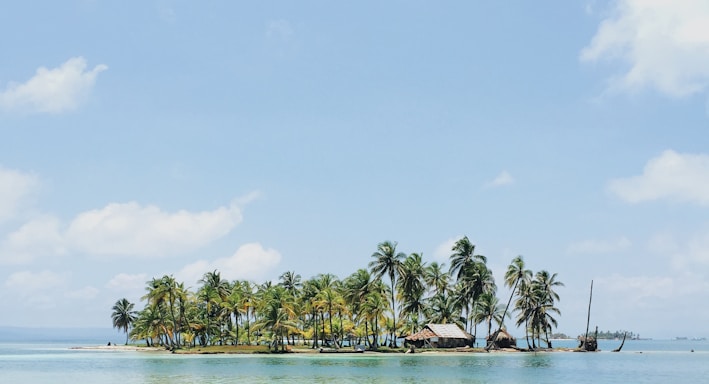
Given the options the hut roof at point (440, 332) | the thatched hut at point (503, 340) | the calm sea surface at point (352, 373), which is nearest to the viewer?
the calm sea surface at point (352, 373)

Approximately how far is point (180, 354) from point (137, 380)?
41898mm

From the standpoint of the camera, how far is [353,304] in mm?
92250

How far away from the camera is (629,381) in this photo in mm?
53438

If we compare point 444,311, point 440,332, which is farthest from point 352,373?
point 444,311

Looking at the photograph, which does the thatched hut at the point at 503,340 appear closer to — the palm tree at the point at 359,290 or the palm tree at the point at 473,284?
the palm tree at the point at 473,284

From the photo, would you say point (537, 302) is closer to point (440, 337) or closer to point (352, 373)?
point (440, 337)

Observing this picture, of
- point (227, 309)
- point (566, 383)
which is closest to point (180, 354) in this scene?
point (227, 309)

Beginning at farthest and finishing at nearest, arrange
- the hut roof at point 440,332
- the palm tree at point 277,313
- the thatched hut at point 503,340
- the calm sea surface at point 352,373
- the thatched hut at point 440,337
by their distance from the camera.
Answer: the thatched hut at point 503,340, the hut roof at point 440,332, the thatched hut at point 440,337, the palm tree at point 277,313, the calm sea surface at point 352,373

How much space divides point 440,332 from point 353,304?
41.4 feet

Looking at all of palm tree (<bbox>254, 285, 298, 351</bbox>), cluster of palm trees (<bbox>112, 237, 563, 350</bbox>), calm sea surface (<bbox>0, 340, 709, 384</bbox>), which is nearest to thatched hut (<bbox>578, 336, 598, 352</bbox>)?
cluster of palm trees (<bbox>112, 237, 563, 350</bbox>)

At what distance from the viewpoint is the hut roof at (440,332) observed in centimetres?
A: 9094

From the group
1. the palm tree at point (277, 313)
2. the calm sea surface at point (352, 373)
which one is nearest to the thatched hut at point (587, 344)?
the calm sea surface at point (352, 373)

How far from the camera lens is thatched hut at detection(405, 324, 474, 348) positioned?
9075cm

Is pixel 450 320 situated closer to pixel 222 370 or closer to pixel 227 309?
pixel 227 309
